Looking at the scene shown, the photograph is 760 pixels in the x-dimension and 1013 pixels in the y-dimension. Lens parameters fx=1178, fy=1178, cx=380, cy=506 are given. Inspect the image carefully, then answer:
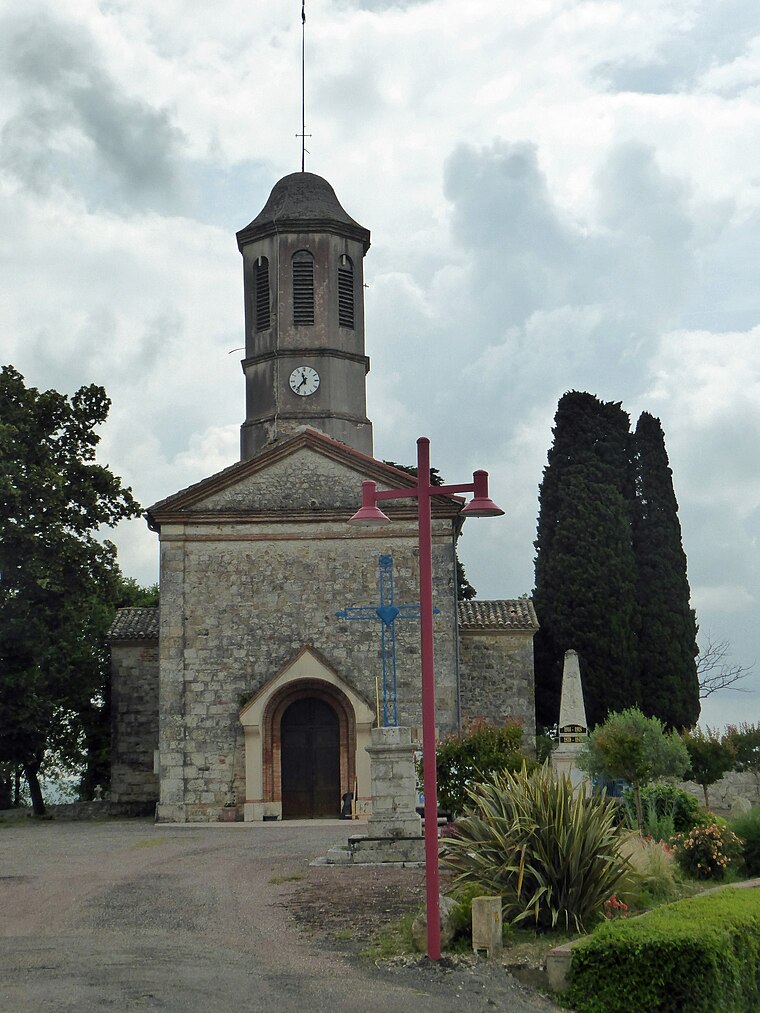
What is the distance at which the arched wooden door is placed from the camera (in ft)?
87.5

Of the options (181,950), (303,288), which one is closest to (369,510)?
(181,950)

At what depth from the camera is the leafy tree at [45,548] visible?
28750 millimetres

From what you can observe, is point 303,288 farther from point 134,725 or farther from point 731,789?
point 731,789

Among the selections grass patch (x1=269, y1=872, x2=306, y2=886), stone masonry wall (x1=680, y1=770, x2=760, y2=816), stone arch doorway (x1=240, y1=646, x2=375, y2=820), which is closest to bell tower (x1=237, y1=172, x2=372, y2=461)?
stone arch doorway (x1=240, y1=646, x2=375, y2=820)

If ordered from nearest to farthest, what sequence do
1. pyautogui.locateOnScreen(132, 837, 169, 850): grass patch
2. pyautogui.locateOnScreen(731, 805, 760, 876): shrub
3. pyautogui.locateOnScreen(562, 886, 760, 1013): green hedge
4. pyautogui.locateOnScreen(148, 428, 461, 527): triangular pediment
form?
1. pyautogui.locateOnScreen(562, 886, 760, 1013): green hedge
2. pyautogui.locateOnScreen(731, 805, 760, 876): shrub
3. pyautogui.locateOnScreen(132, 837, 169, 850): grass patch
4. pyautogui.locateOnScreen(148, 428, 461, 527): triangular pediment

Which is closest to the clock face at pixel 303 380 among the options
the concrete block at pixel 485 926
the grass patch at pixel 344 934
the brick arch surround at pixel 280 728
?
the brick arch surround at pixel 280 728

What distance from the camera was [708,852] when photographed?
1487 centimetres

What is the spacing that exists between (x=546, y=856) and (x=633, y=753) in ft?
21.6

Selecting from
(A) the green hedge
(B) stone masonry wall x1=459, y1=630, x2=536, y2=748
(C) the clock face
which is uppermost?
(C) the clock face

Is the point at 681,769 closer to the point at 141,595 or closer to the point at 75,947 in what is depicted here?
the point at 75,947

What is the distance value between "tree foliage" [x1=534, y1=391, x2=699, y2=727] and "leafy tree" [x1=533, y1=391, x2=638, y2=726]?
0.10 ft

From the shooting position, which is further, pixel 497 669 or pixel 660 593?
pixel 660 593

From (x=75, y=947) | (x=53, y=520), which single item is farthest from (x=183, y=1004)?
(x=53, y=520)

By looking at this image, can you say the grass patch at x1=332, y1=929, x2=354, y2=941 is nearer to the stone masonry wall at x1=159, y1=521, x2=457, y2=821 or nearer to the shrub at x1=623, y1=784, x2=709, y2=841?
the shrub at x1=623, y1=784, x2=709, y2=841
